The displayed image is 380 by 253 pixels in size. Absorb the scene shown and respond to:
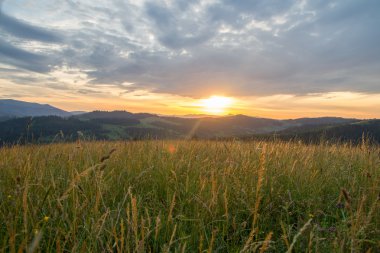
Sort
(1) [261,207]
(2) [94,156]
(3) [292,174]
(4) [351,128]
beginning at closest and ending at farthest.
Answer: (1) [261,207]
(3) [292,174]
(2) [94,156]
(4) [351,128]

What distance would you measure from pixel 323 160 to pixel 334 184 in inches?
48.9

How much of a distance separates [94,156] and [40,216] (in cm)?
321

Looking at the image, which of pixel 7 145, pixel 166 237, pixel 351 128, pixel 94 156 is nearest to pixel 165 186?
pixel 166 237

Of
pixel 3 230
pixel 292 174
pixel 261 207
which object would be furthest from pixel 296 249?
pixel 3 230

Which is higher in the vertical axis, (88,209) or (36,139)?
(36,139)

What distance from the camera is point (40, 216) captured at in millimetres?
2770

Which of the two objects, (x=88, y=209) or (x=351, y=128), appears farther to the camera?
(x=351, y=128)

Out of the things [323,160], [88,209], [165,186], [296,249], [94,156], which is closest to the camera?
[296,249]

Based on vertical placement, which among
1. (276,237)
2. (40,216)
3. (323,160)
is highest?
(323,160)

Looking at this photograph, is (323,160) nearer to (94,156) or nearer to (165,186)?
(165,186)

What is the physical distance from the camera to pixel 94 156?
19.4 feet

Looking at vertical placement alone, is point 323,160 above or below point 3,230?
above

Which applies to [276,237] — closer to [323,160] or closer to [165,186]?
[165,186]

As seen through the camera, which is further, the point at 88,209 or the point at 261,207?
the point at 261,207
